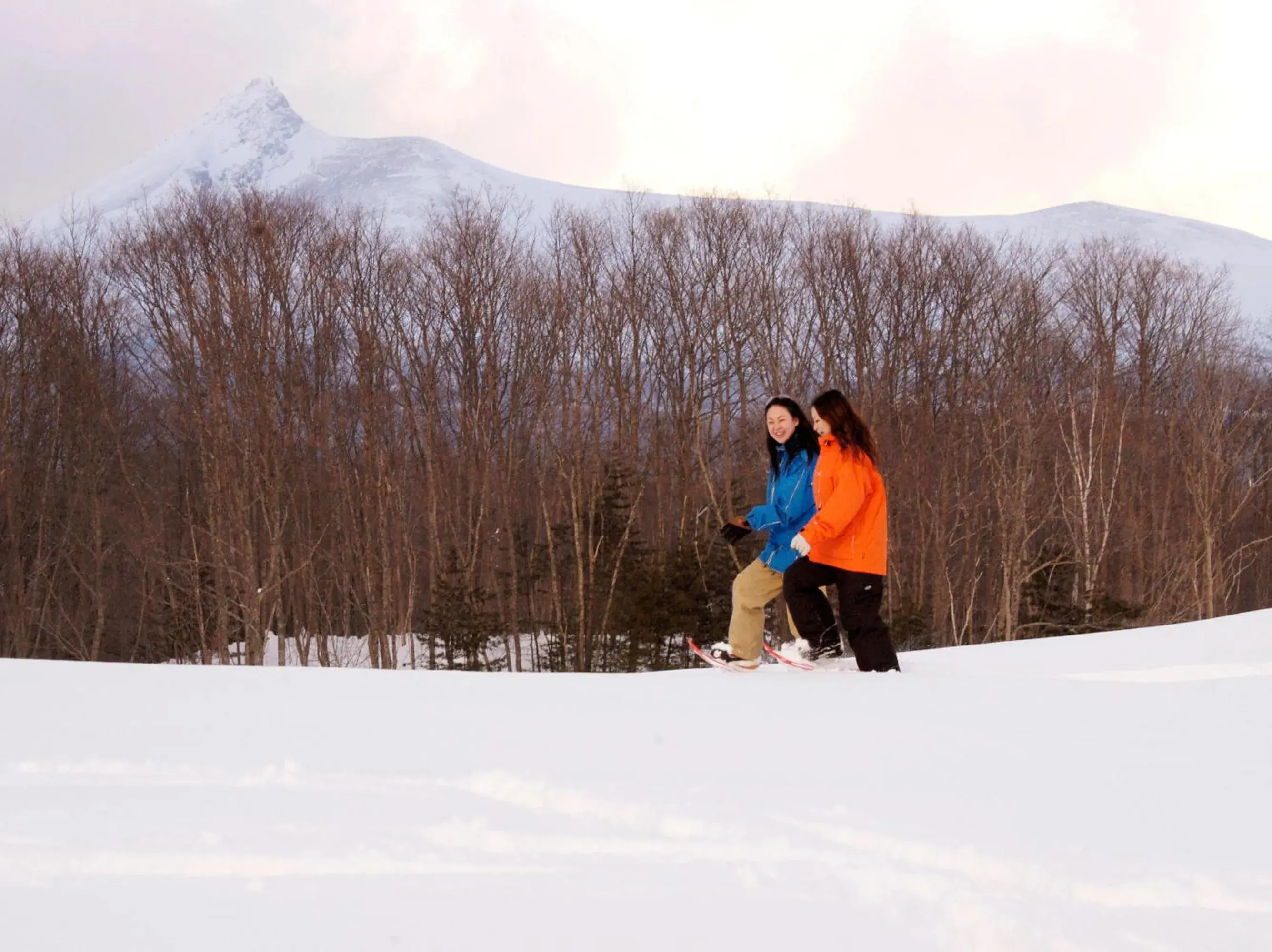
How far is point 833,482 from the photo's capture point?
497cm

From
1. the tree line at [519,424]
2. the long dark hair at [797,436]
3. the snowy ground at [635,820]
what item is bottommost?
the snowy ground at [635,820]

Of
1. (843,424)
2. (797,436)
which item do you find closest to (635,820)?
(843,424)

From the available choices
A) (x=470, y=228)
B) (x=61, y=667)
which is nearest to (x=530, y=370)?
(x=470, y=228)

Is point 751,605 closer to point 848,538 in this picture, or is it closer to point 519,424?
point 848,538

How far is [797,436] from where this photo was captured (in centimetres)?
527

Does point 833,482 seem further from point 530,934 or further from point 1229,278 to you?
point 1229,278

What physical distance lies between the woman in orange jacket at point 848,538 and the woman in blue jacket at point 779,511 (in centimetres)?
9

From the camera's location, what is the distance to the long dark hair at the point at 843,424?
16.4ft

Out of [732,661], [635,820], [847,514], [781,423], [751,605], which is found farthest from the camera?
[732,661]

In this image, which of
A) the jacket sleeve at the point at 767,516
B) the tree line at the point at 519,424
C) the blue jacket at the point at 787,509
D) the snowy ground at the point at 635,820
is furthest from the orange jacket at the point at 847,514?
the tree line at the point at 519,424

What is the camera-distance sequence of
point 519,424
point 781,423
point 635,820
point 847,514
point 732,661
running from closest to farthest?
point 635,820
point 847,514
point 781,423
point 732,661
point 519,424

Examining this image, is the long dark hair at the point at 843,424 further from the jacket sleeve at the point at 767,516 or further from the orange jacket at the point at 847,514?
the jacket sleeve at the point at 767,516

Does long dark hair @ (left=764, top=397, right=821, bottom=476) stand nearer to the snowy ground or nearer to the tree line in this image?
the snowy ground

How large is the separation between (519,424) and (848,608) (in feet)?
77.4
